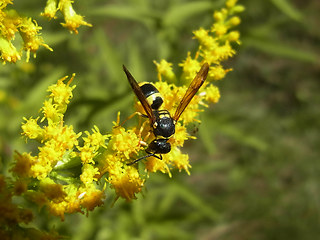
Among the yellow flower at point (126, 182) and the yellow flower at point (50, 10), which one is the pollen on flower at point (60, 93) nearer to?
the yellow flower at point (50, 10)

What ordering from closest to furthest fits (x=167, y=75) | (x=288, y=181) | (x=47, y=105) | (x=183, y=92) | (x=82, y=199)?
(x=82, y=199)
(x=47, y=105)
(x=183, y=92)
(x=167, y=75)
(x=288, y=181)

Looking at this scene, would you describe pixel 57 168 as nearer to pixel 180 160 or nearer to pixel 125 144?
pixel 125 144

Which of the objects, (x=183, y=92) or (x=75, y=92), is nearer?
(x=183, y=92)

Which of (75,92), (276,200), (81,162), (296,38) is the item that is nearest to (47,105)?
(81,162)

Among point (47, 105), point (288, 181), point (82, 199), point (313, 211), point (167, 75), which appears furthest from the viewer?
point (288, 181)

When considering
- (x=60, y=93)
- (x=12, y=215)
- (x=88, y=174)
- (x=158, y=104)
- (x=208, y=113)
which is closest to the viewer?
(x=12, y=215)

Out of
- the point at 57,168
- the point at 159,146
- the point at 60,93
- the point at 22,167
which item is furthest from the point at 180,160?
the point at 22,167

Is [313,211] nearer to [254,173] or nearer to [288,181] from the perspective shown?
[288,181]
